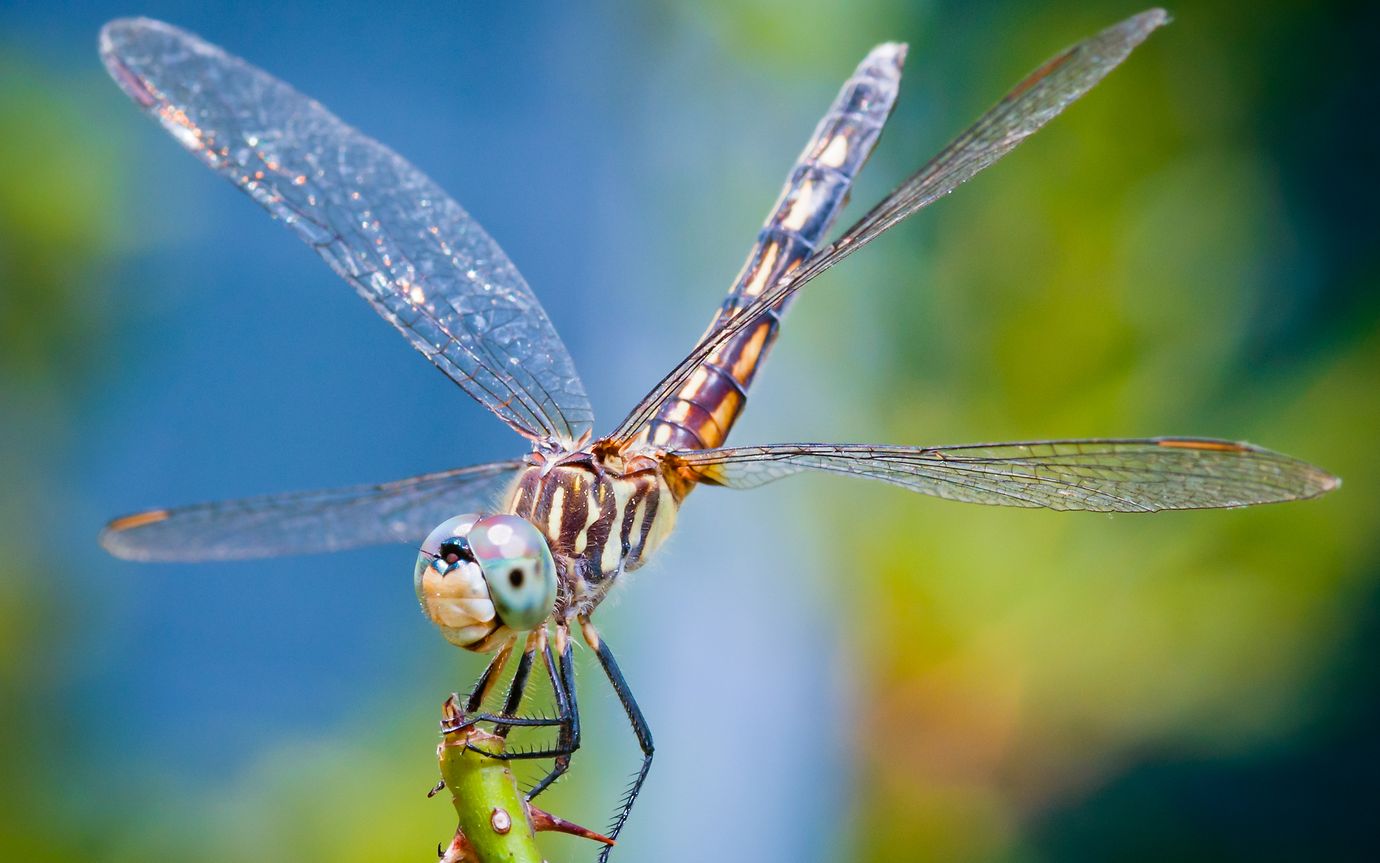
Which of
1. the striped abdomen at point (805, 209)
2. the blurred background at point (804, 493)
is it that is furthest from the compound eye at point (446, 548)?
the blurred background at point (804, 493)

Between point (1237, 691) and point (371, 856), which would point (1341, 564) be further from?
point (371, 856)

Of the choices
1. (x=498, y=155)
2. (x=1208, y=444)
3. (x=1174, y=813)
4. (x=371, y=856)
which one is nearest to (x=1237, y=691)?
(x=1174, y=813)

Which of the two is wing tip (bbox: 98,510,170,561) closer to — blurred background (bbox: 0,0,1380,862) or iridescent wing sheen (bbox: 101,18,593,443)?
iridescent wing sheen (bbox: 101,18,593,443)

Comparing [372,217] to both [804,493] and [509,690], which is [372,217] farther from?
[804,493]

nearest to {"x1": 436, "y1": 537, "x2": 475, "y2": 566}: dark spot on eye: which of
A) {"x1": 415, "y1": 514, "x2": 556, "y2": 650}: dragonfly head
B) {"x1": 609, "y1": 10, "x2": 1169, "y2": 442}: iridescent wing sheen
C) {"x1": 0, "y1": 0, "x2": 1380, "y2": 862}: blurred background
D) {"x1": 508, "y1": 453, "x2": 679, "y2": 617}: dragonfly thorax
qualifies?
{"x1": 415, "y1": 514, "x2": 556, "y2": 650}: dragonfly head

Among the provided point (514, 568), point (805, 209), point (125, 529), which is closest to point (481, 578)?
point (514, 568)

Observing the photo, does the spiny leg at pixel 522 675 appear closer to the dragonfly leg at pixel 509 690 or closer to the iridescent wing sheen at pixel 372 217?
the dragonfly leg at pixel 509 690
